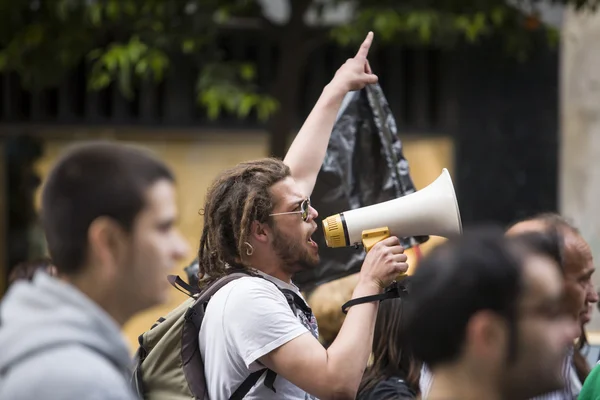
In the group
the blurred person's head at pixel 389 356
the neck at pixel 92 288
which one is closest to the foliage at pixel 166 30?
the blurred person's head at pixel 389 356

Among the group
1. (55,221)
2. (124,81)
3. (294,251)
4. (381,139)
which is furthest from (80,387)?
(124,81)

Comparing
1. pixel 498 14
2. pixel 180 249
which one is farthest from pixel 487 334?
pixel 498 14

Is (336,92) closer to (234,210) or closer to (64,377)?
(234,210)

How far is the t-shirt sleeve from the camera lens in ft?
9.51

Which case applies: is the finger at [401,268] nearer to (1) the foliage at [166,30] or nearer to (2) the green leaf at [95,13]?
(1) the foliage at [166,30]

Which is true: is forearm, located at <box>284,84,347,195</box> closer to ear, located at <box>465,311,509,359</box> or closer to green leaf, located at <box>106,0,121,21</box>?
ear, located at <box>465,311,509,359</box>

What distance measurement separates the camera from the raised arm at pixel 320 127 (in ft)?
12.3

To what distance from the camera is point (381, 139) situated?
440 centimetres

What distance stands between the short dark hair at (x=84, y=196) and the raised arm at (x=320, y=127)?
65.1 inches

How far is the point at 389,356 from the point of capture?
12.1 ft

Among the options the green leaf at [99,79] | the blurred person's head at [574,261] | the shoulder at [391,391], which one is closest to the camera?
the blurred person's head at [574,261]

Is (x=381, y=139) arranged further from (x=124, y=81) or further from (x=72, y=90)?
(x=72, y=90)

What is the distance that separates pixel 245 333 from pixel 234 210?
0.42 metres

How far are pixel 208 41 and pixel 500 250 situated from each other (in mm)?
5270
